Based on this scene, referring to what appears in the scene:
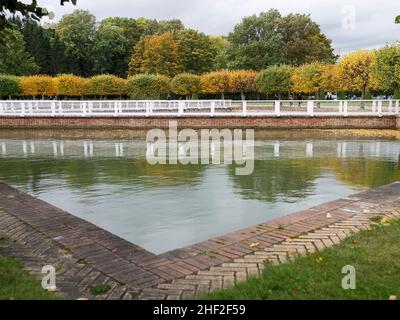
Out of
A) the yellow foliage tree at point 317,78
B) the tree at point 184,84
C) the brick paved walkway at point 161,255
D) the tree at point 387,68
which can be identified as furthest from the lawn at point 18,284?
the tree at point 184,84

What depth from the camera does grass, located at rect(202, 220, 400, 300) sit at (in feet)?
12.6

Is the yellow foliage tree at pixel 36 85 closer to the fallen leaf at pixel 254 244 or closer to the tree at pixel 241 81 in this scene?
the tree at pixel 241 81

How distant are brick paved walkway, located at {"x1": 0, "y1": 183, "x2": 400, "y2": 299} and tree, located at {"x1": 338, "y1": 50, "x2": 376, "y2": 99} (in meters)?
28.0

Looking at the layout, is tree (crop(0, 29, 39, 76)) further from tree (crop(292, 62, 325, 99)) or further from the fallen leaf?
the fallen leaf

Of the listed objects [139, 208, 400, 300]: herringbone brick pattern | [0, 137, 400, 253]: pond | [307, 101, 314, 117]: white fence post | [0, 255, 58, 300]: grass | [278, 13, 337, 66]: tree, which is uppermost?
[278, 13, 337, 66]: tree

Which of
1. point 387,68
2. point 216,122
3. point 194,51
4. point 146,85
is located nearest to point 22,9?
point 216,122

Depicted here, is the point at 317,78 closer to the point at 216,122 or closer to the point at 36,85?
the point at 216,122

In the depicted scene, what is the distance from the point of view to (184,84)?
40969 mm

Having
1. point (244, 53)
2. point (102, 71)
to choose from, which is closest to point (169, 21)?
point (102, 71)

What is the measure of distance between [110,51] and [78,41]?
472cm

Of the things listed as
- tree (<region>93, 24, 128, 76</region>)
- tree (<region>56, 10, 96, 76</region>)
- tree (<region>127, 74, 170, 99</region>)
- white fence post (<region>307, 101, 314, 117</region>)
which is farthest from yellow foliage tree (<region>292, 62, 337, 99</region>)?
tree (<region>56, 10, 96, 76</region>)

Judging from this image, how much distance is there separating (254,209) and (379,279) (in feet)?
11.2

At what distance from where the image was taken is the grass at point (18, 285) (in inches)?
152
